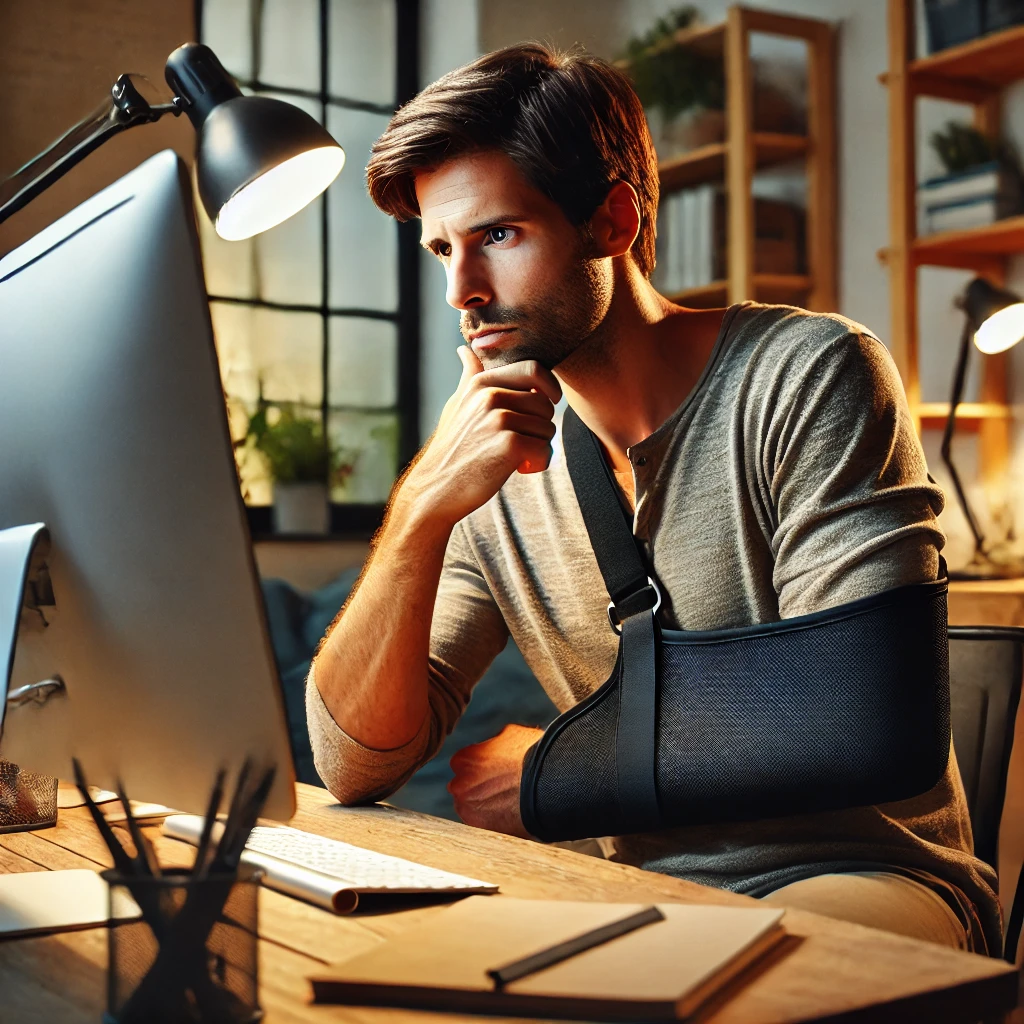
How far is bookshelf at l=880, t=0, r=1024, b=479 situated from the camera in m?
2.97

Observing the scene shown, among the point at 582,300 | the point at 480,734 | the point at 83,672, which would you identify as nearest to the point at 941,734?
the point at 582,300

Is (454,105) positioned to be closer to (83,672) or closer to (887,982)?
(83,672)

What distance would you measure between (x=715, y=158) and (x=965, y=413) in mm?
1083

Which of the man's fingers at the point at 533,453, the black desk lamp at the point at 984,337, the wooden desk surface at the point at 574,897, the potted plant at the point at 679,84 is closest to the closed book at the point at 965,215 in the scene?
the black desk lamp at the point at 984,337

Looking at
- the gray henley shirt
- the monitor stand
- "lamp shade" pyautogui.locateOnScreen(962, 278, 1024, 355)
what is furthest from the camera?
"lamp shade" pyautogui.locateOnScreen(962, 278, 1024, 355)

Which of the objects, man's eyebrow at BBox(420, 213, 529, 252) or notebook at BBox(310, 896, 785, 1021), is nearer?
notebook at BBox(310, 896, 785, 1021)

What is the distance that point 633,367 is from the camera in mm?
1477

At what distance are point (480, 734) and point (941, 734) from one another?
2071 mm

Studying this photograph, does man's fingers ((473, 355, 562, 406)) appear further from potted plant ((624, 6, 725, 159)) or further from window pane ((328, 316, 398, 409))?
window pane ((328, 316, 398, 409))

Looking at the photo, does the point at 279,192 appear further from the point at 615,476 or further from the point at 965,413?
the point at 965,413

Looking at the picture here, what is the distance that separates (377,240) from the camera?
409cm

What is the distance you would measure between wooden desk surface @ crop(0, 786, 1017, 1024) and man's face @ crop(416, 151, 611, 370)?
0.66 m

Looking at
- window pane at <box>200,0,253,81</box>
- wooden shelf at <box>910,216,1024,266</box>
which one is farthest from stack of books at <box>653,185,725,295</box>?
window pane at <box>200,0,253,81</box>

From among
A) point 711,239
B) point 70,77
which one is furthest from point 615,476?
point 70,77
